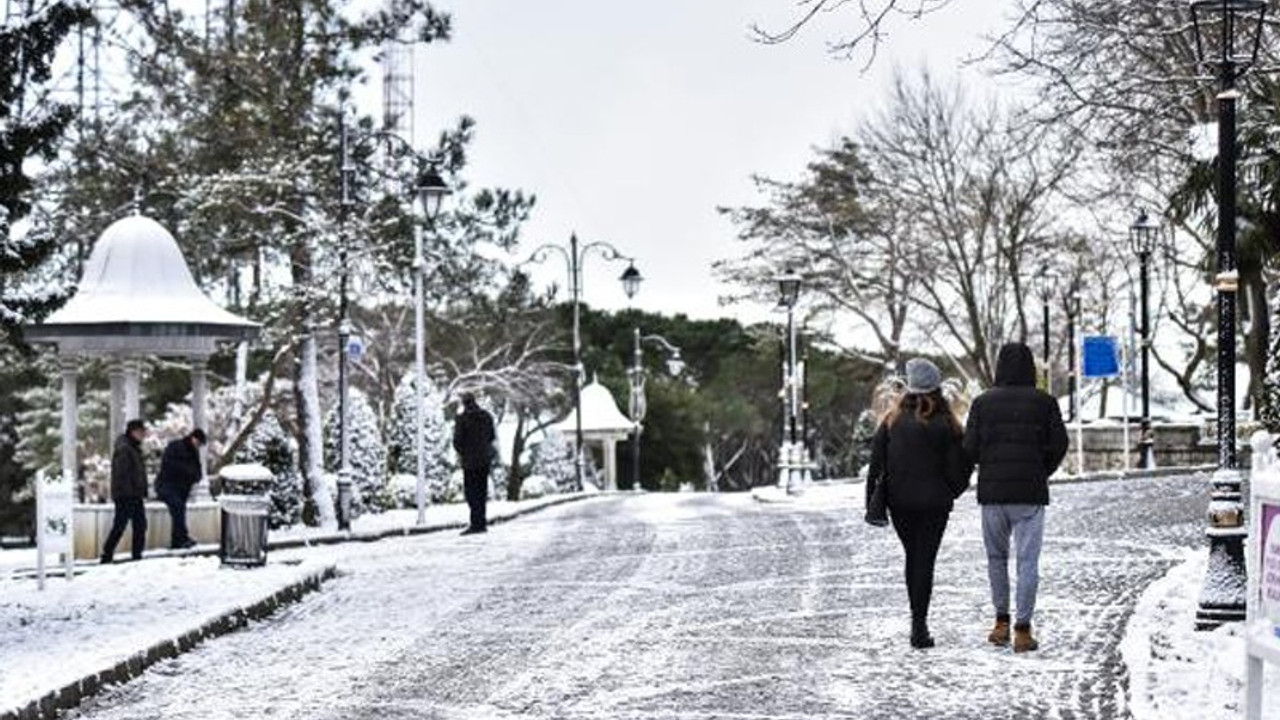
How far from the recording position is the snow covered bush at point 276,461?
3050 centimetres

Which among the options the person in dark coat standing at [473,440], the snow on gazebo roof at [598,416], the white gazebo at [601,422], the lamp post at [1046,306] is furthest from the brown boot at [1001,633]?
the snow on gazebo roof at [598,416]

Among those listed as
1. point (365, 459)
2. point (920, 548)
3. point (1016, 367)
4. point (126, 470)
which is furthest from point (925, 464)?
Result: point (365, 459)

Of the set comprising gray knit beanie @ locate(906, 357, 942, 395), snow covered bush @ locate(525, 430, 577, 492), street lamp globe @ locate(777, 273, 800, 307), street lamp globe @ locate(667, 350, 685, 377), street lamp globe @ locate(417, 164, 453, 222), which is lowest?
snow covered bush @ locate(525, 430, 577, 492)

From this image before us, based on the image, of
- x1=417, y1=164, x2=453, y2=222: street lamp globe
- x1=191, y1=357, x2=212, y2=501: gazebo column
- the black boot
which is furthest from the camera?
x1=417, y1=164, x2=453, y2=222: street lamp globe

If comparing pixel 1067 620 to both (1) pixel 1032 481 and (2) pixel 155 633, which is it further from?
(2) pixel 155 633

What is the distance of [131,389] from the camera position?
27.8 metres

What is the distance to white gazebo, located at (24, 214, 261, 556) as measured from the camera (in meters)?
27.1

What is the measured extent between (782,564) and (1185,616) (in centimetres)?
611

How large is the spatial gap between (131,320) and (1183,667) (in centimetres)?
1930

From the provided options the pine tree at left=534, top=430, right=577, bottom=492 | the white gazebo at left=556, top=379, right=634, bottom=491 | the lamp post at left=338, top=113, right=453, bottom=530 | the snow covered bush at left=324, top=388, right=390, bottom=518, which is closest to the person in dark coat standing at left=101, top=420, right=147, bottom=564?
the lamp post at left=338, top=113, right=453, bottom=530

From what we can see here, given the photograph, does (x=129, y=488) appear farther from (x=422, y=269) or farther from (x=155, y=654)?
(x=155, y=654)

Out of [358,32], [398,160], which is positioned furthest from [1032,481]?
[398,160]

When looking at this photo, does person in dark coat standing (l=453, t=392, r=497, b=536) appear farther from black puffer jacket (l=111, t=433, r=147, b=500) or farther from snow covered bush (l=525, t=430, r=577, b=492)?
snow covered bush (l=525, t=430, r=577, b=492)

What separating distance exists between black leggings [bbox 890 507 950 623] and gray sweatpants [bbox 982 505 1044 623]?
33cm
